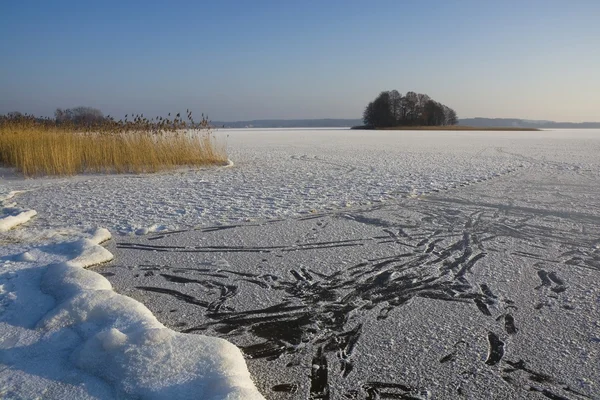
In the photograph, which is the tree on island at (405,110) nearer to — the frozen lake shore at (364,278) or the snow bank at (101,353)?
the frozen lake shore at (364,278)

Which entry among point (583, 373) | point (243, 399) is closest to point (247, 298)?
point (243, 399)

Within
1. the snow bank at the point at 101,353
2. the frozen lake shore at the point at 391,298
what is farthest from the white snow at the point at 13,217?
the snow bank at the point at 101,353

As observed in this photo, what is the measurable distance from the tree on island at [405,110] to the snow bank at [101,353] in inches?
2022

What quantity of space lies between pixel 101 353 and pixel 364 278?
1.53 m

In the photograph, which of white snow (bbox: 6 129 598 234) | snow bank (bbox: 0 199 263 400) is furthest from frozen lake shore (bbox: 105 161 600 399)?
white snow (bbox: 6 129 598 234)

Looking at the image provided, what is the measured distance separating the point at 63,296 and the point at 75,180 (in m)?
5.70

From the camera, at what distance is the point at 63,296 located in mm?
2340

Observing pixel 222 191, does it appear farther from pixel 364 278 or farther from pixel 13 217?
pixel 364 278

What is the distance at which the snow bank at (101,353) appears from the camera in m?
1.56

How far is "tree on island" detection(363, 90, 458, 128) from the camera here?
171ft

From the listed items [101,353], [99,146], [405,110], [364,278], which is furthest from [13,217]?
[405,110]

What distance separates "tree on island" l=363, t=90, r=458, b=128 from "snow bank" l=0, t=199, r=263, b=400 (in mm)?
51352

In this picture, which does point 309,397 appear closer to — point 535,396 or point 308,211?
point 535,396

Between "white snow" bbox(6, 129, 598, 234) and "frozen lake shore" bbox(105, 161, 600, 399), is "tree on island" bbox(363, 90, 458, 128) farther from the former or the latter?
"frozen lake shore" bbox(105, 161, 600, 399)
